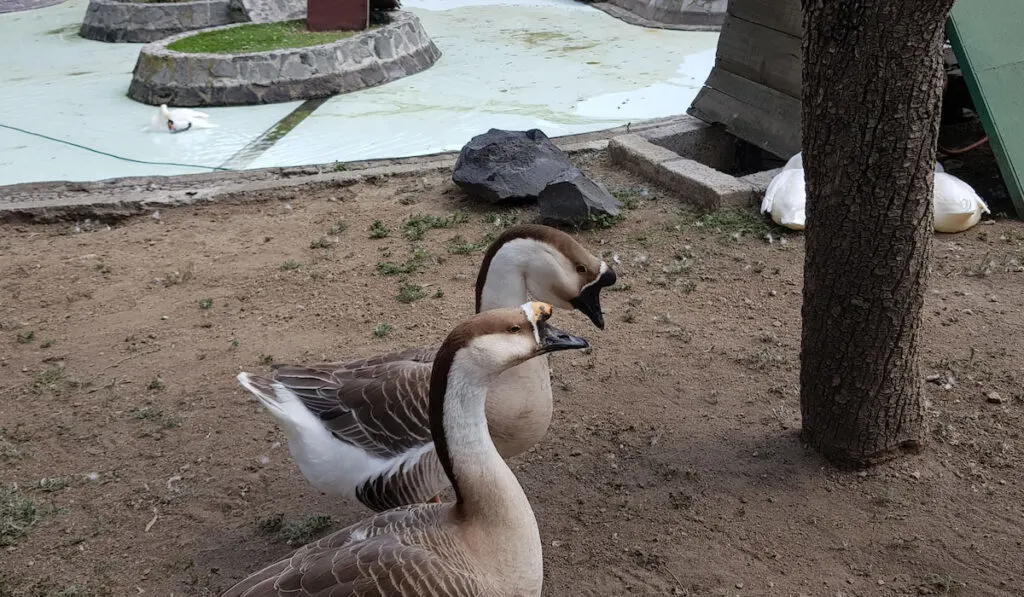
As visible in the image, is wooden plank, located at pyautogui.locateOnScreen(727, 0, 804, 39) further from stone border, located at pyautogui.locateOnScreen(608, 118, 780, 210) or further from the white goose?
the white goose

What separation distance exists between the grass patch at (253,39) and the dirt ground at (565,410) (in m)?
4.20

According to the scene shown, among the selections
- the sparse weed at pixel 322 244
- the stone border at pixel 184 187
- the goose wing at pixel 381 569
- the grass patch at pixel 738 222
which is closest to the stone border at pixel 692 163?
the grass patch at pixel 738 222

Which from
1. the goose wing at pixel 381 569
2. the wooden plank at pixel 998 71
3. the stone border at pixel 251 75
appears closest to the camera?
the goose wing at pixel 381 569

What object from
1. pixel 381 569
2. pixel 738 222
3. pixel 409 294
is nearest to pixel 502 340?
pixel 381 569

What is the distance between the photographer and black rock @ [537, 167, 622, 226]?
5098mm

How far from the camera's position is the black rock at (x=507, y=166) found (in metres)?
5.47

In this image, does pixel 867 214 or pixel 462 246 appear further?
pixel 462 246

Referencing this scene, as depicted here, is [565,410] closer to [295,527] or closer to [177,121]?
[295,527]

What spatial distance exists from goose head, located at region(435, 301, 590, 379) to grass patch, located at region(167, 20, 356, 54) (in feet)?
25.7

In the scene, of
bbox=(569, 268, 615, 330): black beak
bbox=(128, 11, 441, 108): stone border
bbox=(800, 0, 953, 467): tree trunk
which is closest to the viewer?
bbox=(800, 0, 953, 467): tree trunk

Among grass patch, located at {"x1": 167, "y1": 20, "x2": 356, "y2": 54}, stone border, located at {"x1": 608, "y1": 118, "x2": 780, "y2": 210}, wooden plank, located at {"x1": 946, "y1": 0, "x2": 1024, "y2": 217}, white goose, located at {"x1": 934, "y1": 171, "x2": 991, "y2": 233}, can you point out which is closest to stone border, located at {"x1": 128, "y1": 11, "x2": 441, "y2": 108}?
grass patch, located at {"x1": 167, "y1": 20, "x2": 356, "y2": 54}

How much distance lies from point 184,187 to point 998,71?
540 cm

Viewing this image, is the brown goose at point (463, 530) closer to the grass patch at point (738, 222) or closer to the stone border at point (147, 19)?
the grass patch at point (738, 222)

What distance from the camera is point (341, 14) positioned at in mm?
9859
